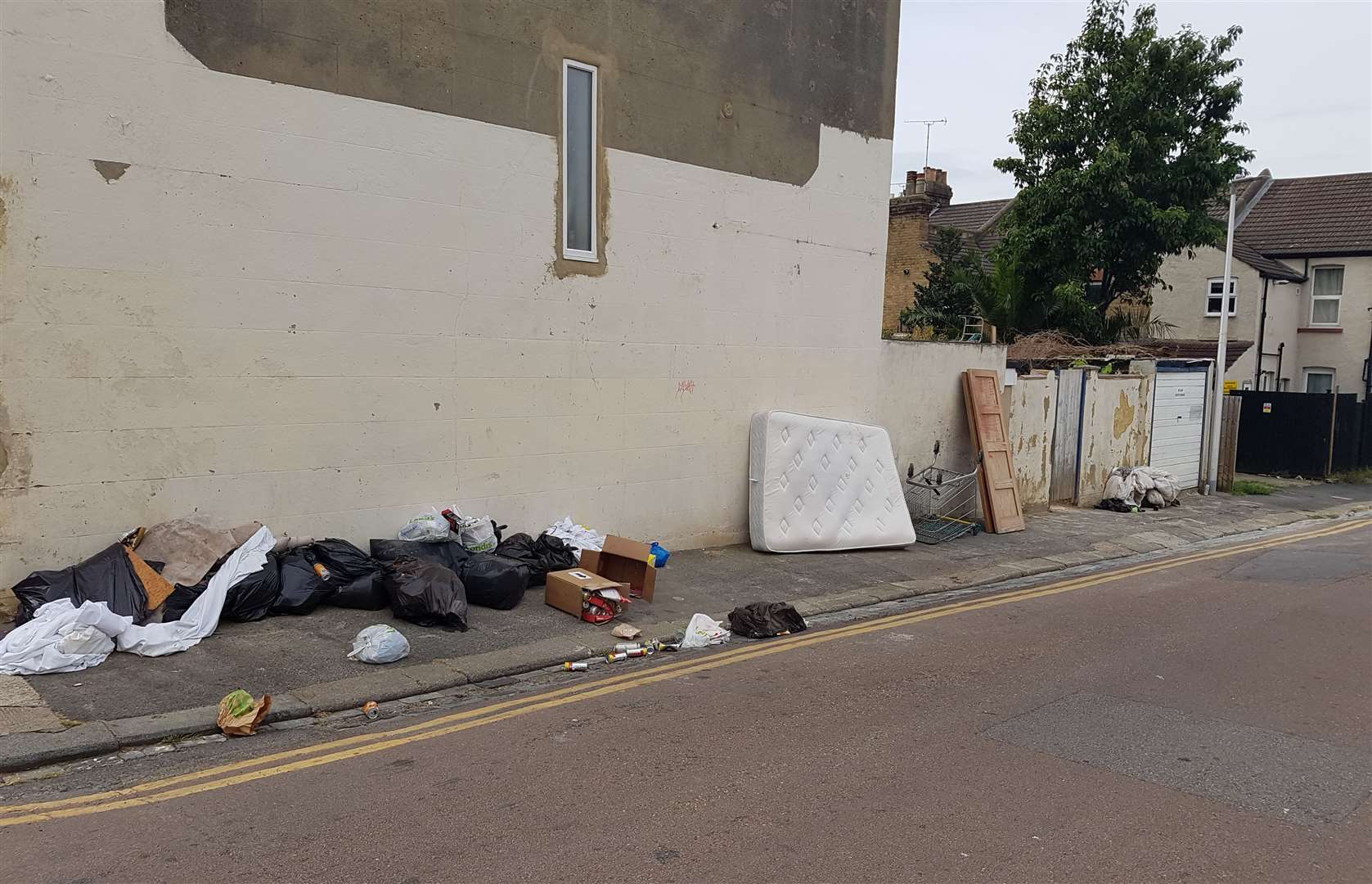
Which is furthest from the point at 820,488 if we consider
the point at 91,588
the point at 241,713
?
the point at 91,588

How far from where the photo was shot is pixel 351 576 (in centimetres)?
784

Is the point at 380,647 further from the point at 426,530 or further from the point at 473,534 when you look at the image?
the point at 473,534

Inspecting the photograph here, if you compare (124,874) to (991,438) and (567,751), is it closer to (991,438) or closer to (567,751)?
(567,751)

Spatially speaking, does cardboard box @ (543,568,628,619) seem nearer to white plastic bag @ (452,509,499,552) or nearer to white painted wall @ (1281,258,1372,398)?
white plastic bag @ (452,509,499,552)

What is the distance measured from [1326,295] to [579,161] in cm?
2786

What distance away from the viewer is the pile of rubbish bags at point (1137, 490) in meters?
16.2

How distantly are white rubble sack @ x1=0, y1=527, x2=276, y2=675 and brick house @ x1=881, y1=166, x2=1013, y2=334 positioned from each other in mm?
22235

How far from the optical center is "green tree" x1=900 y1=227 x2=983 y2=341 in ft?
71.5

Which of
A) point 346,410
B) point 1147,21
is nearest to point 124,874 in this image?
point 346,410

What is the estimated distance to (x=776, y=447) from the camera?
1120 cm

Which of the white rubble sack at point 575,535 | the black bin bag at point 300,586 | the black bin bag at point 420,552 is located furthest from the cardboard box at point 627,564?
the black bin bag at point 300,586

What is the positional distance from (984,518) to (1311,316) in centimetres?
2174

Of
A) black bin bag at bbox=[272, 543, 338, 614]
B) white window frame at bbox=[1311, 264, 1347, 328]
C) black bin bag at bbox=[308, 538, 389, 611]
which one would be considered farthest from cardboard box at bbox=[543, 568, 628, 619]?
white window frame at bbox=[1311, 264, 1347, 328]

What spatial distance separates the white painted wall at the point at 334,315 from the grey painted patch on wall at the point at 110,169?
37mm
